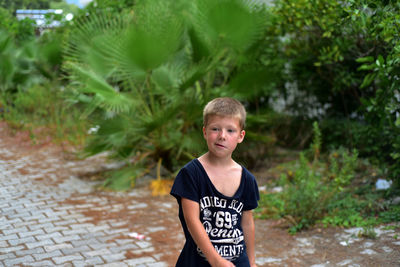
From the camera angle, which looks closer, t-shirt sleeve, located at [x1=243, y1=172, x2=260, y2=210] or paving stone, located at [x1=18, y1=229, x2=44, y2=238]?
t-shirt sleeve, located at [x1=243, y1=172, x2=260, y2=210]

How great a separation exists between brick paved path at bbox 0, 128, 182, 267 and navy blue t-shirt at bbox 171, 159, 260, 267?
1.93 m

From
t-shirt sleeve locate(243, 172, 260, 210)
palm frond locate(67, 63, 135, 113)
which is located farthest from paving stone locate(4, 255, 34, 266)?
t-shirt sleeve locate(243, 172, 260, 210)

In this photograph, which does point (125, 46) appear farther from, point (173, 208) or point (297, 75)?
point (297, 75)

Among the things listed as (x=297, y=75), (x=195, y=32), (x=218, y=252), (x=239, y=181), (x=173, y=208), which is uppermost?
(x=195, y=32)

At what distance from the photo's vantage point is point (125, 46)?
18.9 feet

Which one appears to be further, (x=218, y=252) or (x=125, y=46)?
A: (x=125, y=46)

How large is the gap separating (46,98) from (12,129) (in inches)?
38.3

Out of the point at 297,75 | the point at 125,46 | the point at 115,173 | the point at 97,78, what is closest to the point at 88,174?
the point at 115,173

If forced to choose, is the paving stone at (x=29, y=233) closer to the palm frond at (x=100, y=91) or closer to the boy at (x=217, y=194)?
the palm frond at (x=100, y=91)

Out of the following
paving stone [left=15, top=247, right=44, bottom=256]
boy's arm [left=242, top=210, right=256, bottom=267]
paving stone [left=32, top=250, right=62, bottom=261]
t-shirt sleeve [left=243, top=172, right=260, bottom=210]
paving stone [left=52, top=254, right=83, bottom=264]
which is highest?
t-shirt sleeve [left=243, top=172, right=260, bottom=210]

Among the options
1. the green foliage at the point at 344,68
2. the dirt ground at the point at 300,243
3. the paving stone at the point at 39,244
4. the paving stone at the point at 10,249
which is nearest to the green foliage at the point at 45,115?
the dirt ground at the point at 300,243

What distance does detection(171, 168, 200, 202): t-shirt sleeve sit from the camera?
2.12 meters

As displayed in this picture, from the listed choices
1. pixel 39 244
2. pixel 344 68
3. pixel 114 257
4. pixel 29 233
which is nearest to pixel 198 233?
pixel 114 257

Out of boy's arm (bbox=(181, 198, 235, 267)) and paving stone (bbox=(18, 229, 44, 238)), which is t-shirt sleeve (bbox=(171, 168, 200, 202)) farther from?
paving stone (bbox=(18, 229, 44, 238))
